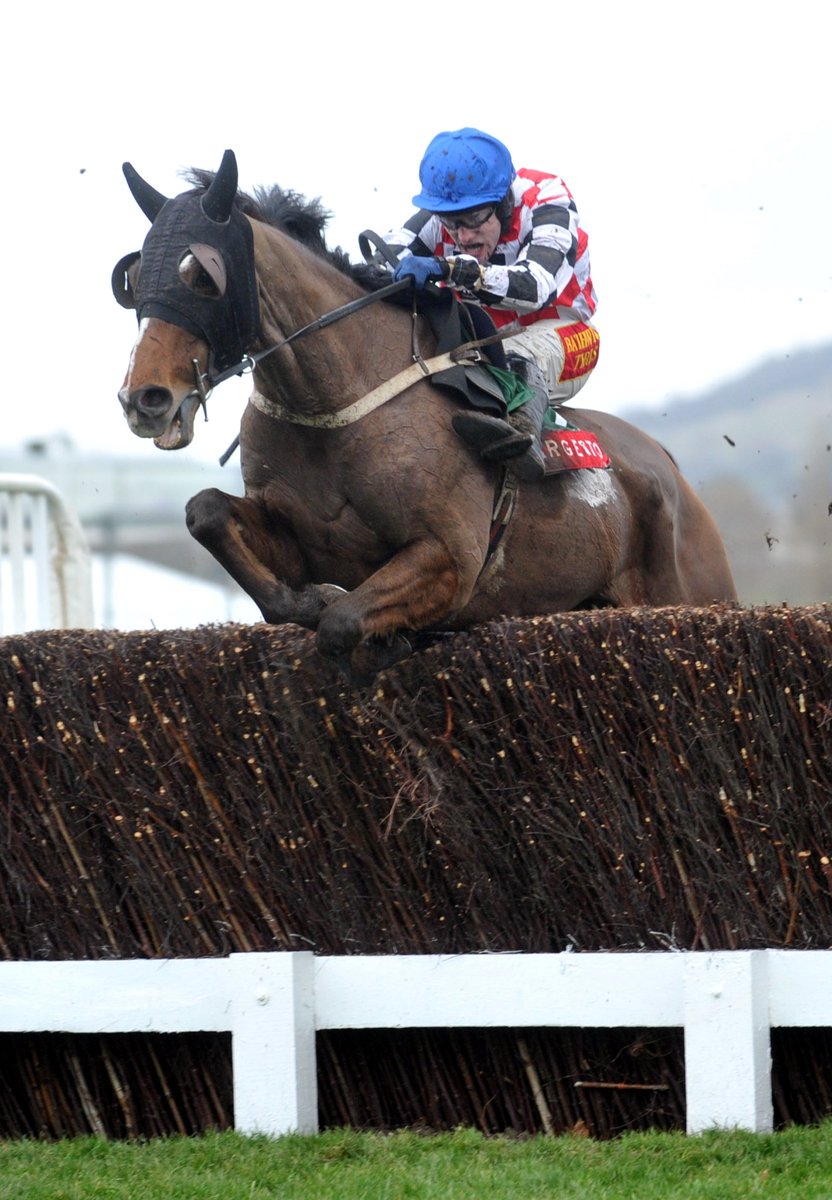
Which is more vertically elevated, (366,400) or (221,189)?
(221,189)

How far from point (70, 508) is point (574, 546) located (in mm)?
3295

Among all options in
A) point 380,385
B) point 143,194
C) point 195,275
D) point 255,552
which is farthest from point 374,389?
point 143,194

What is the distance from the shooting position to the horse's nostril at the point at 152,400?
4250 millimetres

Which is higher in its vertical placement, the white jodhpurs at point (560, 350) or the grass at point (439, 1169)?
the white jodhpurs at point (560, 350)

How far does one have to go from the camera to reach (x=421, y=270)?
5117mm

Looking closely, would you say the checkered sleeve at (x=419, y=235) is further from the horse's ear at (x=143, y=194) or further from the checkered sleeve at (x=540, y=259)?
the horse's ear at (x=143, y=194)

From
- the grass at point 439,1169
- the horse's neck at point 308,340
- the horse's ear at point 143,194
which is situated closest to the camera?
the grass at point 439,1169

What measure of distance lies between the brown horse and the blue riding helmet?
37cm

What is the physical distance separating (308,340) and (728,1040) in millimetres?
2259

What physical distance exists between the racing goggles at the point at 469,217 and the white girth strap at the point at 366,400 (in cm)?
51

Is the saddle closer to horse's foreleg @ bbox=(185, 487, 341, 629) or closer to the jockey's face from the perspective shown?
the jockey's face

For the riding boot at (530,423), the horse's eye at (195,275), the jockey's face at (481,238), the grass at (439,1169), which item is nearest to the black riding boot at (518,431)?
the riding boot at (530,423)

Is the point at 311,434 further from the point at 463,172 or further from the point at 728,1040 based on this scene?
the point at 728,1040

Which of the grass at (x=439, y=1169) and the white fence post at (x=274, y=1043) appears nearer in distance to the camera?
the grass at (x=439, y=1169)
